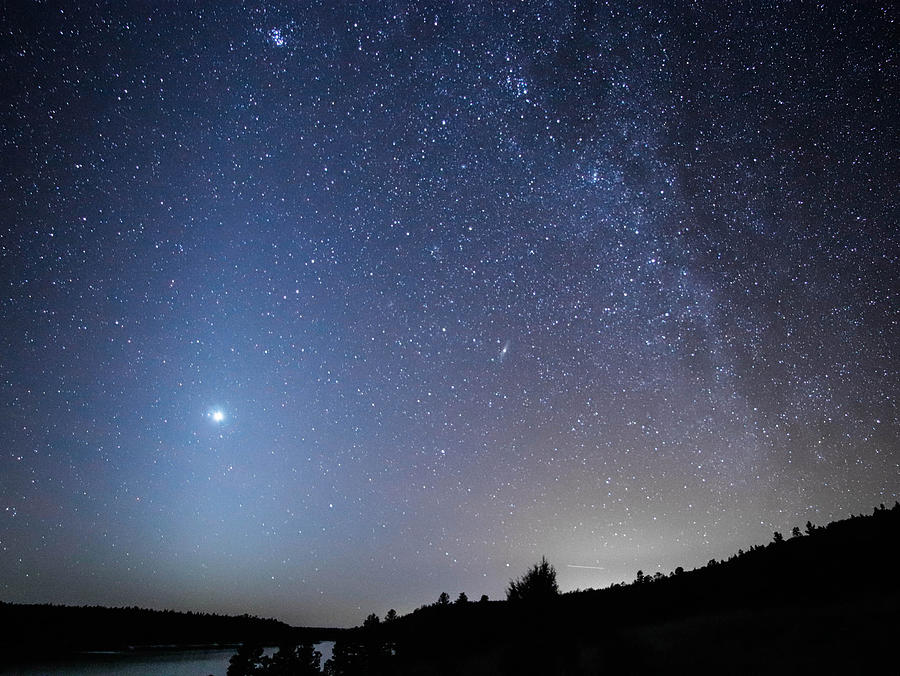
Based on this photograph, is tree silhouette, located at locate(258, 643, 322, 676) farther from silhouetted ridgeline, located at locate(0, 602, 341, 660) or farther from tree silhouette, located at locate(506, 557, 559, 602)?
silhouetted ridgeline, located at locate(0, 602, 341, 660)

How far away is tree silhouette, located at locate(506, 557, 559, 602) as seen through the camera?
47.6 ft

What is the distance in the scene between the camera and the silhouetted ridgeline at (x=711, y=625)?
38.3 ft

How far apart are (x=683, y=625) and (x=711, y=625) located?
2.02 m

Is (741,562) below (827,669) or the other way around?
the other way around

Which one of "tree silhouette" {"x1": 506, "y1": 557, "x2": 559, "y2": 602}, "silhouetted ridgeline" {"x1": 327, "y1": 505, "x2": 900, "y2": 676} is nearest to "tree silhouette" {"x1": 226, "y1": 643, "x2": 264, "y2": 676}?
"silhouetted ridgeline" {"x1": 327, "y1": 505, "x2": 900, "y2": 676}

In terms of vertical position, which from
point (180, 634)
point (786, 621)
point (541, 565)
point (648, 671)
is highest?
point (541, 565)

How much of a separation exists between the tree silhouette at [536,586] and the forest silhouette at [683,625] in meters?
0.03

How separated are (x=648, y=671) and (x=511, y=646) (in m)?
4.28

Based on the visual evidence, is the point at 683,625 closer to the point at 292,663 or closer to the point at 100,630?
the point at 292,663

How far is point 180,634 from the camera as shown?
112 meters

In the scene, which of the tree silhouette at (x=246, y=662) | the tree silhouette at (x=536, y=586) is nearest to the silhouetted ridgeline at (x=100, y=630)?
the tree silhouette at (x=246, y=662)

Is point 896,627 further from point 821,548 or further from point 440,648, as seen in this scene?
point 440,648

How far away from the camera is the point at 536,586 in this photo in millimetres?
14664

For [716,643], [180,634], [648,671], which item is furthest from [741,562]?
[180,634]
